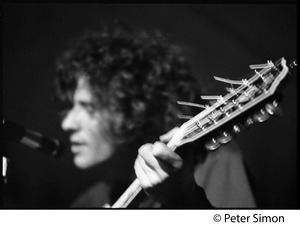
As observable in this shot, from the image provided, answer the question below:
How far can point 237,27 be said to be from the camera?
1623mm

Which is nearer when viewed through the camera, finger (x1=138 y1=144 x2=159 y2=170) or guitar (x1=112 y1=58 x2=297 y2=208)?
guitar (x1=112 y1=58 x2=297 y2=208)

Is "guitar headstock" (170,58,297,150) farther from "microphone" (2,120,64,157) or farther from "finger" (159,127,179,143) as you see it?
"microphone" (2,120,64,157)

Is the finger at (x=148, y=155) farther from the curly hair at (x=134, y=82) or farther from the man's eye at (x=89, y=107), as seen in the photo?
the man's eye at (x=89, y=107)

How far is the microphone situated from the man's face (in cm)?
7

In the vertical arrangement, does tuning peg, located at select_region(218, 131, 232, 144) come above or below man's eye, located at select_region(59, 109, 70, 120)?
below

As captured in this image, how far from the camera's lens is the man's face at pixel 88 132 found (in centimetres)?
159

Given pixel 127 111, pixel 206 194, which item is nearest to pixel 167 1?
pixel 127 111

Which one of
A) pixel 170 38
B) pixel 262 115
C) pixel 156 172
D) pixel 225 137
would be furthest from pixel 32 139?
pixel 262 115

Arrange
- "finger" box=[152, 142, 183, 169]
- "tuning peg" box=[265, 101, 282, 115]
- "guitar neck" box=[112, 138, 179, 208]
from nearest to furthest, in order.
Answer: "tuning peg" box=[265, 101, 282, 115]
"finger" box=[152, 142, 183, 169]
"guitar neck" box=[112, 138, 179, 208]

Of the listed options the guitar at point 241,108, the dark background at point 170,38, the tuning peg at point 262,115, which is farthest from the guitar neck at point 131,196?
the tuning peg at point 262,115

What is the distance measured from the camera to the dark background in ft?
5.24

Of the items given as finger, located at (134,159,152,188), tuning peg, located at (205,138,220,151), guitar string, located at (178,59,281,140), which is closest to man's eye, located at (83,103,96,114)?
finger, located at (134,159,152,188)

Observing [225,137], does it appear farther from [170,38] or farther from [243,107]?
[170,38]

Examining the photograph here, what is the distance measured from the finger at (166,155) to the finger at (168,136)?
0.10 meters
